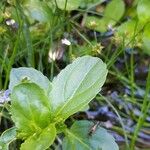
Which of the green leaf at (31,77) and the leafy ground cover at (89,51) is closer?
the green leaf at (31,77)

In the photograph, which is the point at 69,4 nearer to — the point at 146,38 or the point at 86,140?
the point at 146,38

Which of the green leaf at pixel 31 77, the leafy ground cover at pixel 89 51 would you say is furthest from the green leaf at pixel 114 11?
the green leaf at pixel 31 77

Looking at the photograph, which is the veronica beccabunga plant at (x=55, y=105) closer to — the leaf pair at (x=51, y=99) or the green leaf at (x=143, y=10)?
the leaf pair at (x=51, y=99)

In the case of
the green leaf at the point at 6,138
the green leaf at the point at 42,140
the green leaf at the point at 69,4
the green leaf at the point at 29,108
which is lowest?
the green leaf at the point at 6,138

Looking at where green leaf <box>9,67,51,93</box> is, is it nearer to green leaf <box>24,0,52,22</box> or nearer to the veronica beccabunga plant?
the veronica beccabunga plant

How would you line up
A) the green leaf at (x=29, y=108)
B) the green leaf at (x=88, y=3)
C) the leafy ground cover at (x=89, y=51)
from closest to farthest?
the green leaf at (x=29, y=108)
the leafy ground cover at (x=89, y=51)
the green leaf at (x=88, y=3)

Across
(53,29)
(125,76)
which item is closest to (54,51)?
(53,29)

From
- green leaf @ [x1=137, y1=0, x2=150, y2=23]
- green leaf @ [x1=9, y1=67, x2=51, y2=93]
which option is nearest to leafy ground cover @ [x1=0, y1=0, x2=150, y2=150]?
green leaf @ [x1=137, y1=0, x2=150, y2=23]
